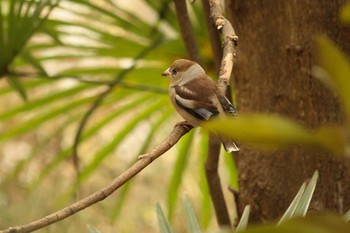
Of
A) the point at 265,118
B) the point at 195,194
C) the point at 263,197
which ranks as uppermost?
the point at 265,118

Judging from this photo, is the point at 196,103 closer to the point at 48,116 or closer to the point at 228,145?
the point at 228,145

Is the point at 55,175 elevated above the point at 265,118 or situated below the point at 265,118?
below

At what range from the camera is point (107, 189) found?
2.52 feet

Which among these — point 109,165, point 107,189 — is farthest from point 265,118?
point 109,165

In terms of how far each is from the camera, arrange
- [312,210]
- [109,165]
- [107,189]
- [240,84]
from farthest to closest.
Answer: [109,165] → [240,84] → [312,210] → [107,189]

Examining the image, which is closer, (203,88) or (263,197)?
(203,88)

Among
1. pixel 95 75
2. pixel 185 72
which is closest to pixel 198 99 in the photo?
pixel 185 72

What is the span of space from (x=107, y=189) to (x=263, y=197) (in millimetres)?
685

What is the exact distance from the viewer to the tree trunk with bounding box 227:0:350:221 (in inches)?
51.4

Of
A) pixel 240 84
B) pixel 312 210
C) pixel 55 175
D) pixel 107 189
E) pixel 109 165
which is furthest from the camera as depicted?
pixel 109 165

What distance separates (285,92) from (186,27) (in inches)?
10.0

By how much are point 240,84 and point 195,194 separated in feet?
9.79

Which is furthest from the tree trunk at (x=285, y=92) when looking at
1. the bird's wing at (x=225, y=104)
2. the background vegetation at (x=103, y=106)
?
the bird's wing at (x=225, y=104)

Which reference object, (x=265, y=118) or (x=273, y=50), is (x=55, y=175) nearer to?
(x=273, y=50)
